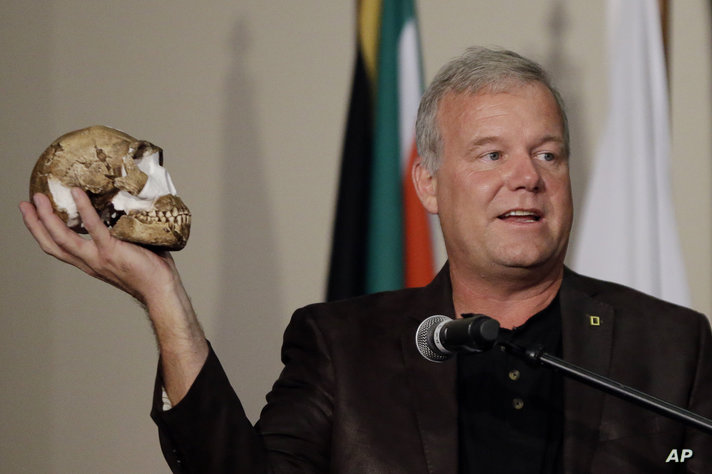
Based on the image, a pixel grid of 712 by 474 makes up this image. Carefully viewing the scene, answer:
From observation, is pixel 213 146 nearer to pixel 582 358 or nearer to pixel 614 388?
pixel 582 358

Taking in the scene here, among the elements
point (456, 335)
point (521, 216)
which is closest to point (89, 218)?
point (456, 335)

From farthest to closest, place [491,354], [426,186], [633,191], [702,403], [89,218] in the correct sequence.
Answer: [633,191] < [426,186] < [491,354] < [702,403] < [89,218]

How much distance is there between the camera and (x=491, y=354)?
221cm

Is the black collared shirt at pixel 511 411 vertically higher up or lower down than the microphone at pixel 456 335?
lower down

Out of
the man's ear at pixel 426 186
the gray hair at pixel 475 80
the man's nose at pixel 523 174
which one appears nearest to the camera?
the man's nose at pixel 523 174

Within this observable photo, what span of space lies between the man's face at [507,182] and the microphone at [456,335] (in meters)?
0.66

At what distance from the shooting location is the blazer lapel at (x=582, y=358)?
2.01 m

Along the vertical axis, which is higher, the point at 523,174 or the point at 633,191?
the point at 523,174

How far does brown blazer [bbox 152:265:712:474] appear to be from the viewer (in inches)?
78.5

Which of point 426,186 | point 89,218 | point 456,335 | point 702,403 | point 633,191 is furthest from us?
point 633,191

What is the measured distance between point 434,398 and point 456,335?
2.33 ft

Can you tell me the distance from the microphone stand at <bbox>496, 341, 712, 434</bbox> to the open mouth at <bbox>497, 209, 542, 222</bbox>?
69 cm

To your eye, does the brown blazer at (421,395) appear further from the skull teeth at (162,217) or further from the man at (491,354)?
the skull teeth at (162,217)

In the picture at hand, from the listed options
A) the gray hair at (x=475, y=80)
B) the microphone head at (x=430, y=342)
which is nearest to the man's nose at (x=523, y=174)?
the gray hair at (x=475, y=80)
